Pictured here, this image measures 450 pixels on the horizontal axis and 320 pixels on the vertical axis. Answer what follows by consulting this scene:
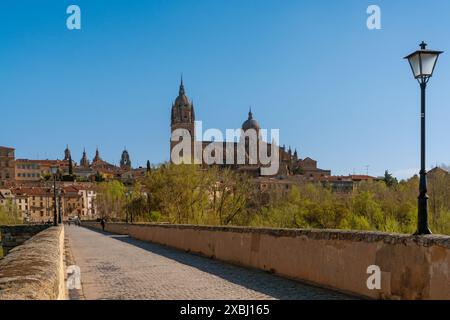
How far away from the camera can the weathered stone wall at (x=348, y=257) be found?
24.8ft

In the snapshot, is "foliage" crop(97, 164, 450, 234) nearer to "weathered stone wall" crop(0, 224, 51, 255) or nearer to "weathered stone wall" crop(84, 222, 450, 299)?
"weathered stone wall" crop(0, 224, 51, 255)

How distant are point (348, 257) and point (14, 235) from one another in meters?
41.5

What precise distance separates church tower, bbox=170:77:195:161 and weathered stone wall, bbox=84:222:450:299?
161468 millimetres

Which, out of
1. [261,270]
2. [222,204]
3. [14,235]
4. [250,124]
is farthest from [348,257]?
[250,124]

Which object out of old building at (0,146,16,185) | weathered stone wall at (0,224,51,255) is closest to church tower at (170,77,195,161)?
old building at (0,146,16,185)

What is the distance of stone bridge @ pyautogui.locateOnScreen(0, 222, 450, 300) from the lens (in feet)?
23.4

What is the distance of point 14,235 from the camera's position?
1820 inches

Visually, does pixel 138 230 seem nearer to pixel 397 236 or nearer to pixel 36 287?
pixel 397 236

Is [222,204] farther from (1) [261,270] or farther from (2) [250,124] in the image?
(2) [250,124]

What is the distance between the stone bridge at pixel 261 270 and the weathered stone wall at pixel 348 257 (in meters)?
0.01

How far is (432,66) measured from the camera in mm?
8930

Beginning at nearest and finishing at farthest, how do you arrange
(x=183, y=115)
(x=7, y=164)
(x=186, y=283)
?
(x=186, y=283) → (x=183, y=115) → (x=7, y=164)

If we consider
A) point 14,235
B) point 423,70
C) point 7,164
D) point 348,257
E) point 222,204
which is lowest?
point 14,235

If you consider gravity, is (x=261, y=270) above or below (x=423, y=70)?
below
